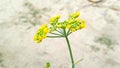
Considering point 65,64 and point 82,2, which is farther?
point 82,2

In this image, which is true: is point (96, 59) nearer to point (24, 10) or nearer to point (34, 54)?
point (34, 54)

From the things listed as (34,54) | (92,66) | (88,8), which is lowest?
(92,66)

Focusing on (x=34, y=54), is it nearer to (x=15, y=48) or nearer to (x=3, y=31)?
(x=15, y=48)

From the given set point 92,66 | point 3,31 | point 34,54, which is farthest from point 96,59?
point 3,31

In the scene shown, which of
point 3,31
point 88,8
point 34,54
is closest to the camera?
point 34,54

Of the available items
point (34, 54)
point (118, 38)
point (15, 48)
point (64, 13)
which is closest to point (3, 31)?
point (15, 48)

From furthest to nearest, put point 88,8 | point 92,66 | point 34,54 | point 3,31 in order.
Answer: point 88,8 < point 3,31 < point 34,54 < point 92,66

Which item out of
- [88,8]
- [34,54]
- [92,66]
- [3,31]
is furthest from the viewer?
[88,8]

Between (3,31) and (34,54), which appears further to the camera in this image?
(3,31)

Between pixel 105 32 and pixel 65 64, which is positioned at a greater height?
pixel 105 32
